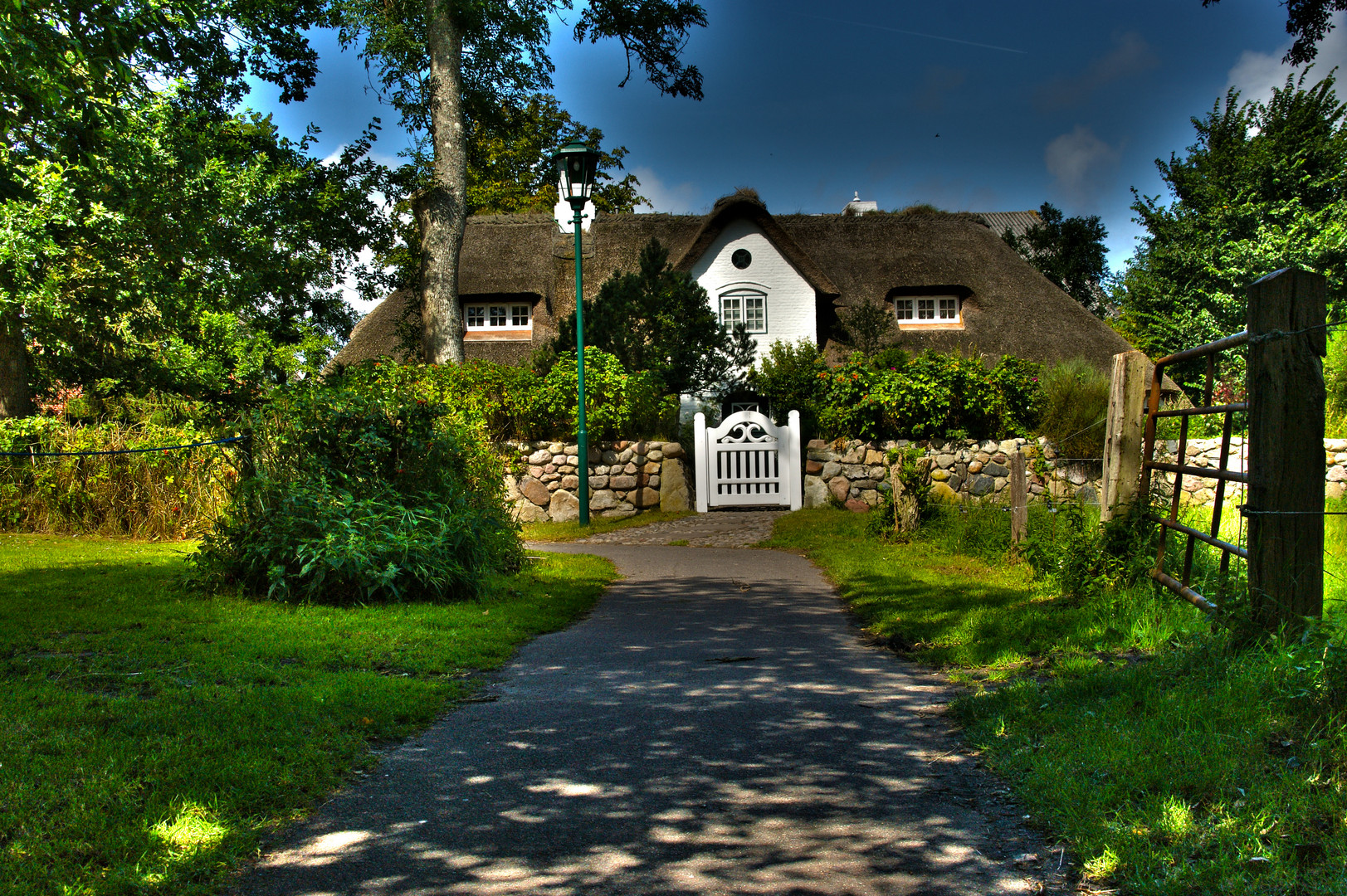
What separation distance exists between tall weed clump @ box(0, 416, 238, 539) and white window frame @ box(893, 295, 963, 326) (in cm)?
2070

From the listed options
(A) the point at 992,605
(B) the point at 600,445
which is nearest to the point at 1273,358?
(A) the point at 992,605

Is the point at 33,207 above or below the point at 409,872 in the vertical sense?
above

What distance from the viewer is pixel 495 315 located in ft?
90.1

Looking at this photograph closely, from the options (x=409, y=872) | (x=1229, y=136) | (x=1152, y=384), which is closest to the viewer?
(x=409, y=872)

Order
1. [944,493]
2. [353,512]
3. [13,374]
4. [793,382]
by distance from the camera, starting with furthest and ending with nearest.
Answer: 1. [793,382]
2. [944,493]
3. [13,374]
4. [353,512]

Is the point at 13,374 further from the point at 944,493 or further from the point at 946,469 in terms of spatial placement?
the point at 946,469

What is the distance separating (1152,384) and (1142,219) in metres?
22.9

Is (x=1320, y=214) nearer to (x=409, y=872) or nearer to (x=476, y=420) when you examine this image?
(x=476, y=420)

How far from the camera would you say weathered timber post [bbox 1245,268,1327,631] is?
180 inches

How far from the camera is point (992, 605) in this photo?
7.71 m

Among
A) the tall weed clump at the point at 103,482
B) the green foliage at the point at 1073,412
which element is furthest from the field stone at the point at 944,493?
the tall weed clump at the point at 103,482

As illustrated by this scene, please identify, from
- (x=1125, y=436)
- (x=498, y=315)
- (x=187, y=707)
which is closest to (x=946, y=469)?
(x=1125, y=436)

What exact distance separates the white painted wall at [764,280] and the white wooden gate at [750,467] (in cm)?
947

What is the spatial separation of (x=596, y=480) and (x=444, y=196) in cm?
692
